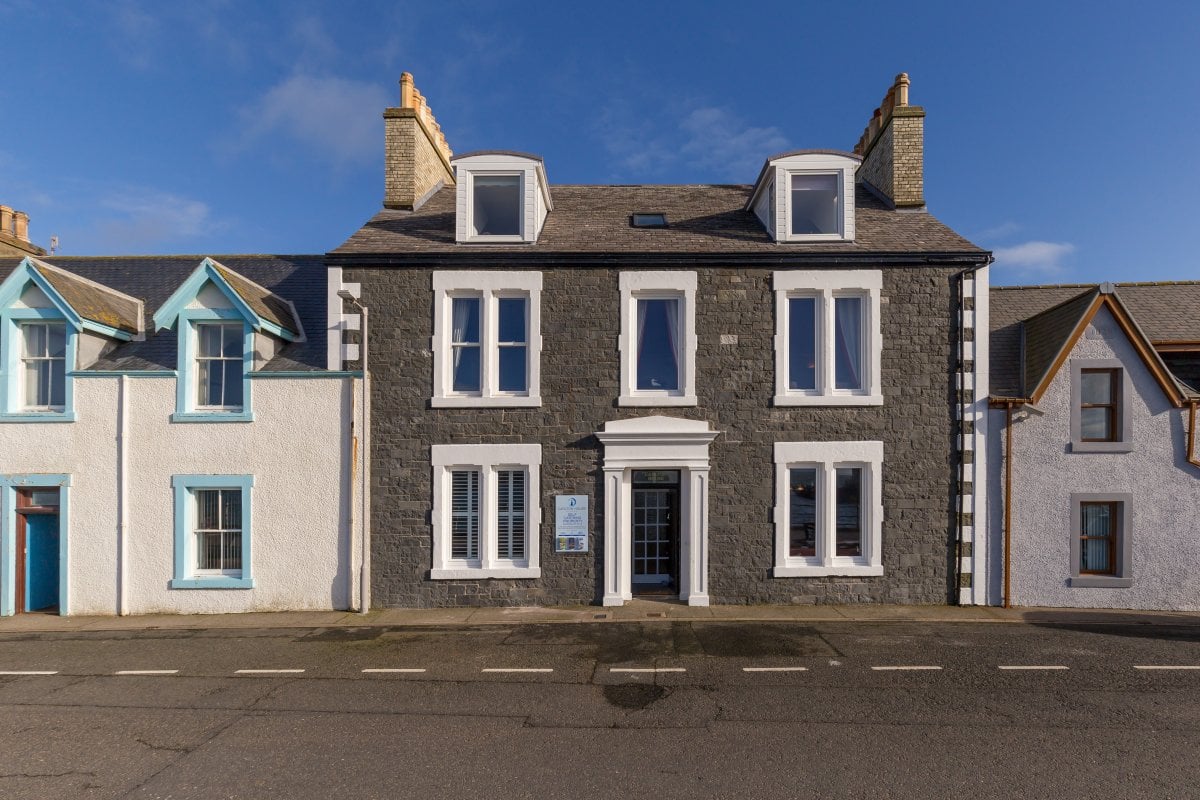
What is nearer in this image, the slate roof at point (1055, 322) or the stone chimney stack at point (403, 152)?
the slate roof at point (1055, 322)

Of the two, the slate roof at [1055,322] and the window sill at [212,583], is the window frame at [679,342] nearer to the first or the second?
the slate roof at [1055,322]

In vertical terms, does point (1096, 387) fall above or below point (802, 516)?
above

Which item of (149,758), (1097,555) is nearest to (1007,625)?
(1097,555)

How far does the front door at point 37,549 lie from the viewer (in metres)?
11.2

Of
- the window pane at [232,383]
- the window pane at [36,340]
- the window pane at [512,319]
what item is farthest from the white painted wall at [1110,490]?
the window pane at [36,340]

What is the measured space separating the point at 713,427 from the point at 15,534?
1448cm

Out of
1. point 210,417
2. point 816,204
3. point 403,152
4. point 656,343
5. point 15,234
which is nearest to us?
point 210,417

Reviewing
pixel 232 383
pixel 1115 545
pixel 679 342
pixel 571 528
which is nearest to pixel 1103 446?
pixel 1115 545

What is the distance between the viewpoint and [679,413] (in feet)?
37.6

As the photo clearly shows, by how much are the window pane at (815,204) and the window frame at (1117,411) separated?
19.0ft

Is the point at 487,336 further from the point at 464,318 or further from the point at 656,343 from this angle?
the point at 656,343

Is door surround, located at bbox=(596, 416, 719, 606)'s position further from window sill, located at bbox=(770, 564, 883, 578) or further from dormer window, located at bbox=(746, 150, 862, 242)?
dormer window, located at bbox=(746, 150, 862, 242)

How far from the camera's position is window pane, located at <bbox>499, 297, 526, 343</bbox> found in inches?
464

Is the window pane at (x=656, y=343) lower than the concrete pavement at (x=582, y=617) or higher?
higher
